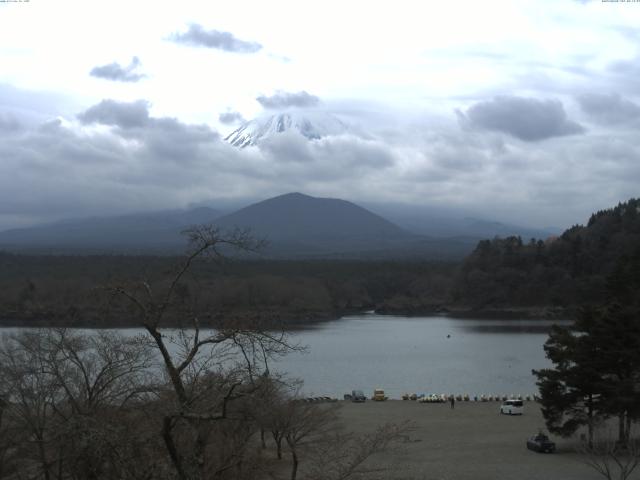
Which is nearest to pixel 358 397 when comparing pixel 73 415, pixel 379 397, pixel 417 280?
pixel 379 397

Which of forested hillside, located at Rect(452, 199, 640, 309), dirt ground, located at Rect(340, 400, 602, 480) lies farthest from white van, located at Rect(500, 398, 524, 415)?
forested hillside, located at Rect(452, 199, 640, 309)

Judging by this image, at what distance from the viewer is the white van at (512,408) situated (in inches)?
1017

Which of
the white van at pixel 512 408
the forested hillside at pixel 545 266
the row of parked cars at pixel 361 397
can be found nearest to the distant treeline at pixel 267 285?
the forested hillside at pixel 545 266

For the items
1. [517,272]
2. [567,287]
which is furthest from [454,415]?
[517,272]

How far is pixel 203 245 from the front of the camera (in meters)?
5.35

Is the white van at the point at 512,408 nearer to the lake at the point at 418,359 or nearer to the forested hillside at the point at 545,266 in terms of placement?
the lake at the point at 418,359

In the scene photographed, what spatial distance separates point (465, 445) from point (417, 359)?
2230 centimetres

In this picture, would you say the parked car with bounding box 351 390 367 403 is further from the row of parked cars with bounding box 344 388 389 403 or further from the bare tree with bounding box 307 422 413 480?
the bare tree with bounding box 307 422 413 480

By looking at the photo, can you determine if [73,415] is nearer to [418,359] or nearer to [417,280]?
[418,359]

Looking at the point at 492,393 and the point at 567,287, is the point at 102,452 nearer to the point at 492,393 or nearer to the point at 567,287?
the point at 492,393

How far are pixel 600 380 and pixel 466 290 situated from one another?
7042 centimetres

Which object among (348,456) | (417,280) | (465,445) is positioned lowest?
(465,445)

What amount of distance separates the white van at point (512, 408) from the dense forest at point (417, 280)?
39313mm

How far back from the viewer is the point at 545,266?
84.9 meters
